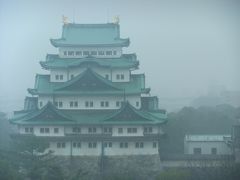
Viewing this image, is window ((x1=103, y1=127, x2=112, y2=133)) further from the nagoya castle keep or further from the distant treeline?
the distant treeline

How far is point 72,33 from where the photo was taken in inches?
595

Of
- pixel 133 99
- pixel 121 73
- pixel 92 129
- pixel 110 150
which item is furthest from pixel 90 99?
pixel 110 150

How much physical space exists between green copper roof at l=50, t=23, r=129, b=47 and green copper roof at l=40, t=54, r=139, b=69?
46 centimetres

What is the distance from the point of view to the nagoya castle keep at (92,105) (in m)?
12.5

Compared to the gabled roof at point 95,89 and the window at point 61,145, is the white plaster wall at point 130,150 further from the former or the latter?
the gabled roof at point 95,89

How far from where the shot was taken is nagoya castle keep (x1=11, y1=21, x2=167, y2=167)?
12500 millimetres

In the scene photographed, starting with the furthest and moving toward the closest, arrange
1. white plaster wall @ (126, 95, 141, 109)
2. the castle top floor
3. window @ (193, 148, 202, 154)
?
the castle top floor, window @ (193, 148, 202, 154), white plaster wall @ (126, 95, 141, 109)

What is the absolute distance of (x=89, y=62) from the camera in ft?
44.3

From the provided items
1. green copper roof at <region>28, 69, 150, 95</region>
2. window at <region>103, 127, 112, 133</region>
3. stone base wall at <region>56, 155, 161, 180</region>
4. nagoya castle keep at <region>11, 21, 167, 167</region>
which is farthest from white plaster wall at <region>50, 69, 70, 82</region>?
stone base wall at <region>56, 155, 161, 180</region>

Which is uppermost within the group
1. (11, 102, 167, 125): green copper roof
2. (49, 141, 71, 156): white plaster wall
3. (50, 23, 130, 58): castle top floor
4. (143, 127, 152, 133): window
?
(50, 23, 130, 58): castle top floor

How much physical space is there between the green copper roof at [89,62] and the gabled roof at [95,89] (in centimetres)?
43

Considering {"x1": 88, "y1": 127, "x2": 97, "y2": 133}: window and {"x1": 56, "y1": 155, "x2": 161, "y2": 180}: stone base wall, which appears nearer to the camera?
{"x1": 56, "y1": 155, "x2": 161, "y2": 180}: stone base wall

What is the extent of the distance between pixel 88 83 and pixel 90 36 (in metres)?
2.39

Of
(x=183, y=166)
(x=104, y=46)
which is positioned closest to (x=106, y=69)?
(x=104, y=46)
